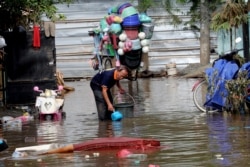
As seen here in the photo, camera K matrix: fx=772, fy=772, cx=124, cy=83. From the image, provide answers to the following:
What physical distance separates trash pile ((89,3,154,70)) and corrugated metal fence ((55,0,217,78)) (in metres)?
6.71

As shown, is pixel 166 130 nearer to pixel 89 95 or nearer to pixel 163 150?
pixel 163 150

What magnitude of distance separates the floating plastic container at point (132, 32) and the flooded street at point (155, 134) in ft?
12.6

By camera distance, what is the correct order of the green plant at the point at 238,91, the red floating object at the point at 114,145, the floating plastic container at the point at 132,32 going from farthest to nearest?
the floating plastic container at the point at 132,32, the green plant at the point at 238,91, the red floating object at the point at 114,145

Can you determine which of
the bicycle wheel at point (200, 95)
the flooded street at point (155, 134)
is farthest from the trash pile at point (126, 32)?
the bicycle wheel at point (200, 95)

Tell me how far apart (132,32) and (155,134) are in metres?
11.3

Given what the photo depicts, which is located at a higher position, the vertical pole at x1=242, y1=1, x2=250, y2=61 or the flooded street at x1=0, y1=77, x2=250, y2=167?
the vertical pole at x1=242, y1=1, x2=250, y2=61

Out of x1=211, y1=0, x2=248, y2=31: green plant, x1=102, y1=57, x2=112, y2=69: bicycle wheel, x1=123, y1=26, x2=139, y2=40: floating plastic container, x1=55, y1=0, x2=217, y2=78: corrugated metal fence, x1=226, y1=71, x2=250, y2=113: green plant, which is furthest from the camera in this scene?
x1=55, y1=0, x2=217, y2=78: corrugated metal fence

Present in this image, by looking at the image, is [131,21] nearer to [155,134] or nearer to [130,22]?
[130,22]

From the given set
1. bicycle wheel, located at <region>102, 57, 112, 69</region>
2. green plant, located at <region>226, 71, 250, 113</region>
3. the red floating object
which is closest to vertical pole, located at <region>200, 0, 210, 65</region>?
bicycle wheel, located at <region>102, 57, 112, 69</region>

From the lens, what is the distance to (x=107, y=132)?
12.5 metres

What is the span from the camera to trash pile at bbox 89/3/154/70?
2281 cm

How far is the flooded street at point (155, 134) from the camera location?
30.6ft

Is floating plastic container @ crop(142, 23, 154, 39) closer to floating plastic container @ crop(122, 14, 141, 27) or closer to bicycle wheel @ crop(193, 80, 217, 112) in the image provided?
floating plastic container @ crop(122, 14, 141, 27)

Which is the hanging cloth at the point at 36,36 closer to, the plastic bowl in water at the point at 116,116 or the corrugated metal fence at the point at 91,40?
the plastic bowl in water at the point at 116,116
